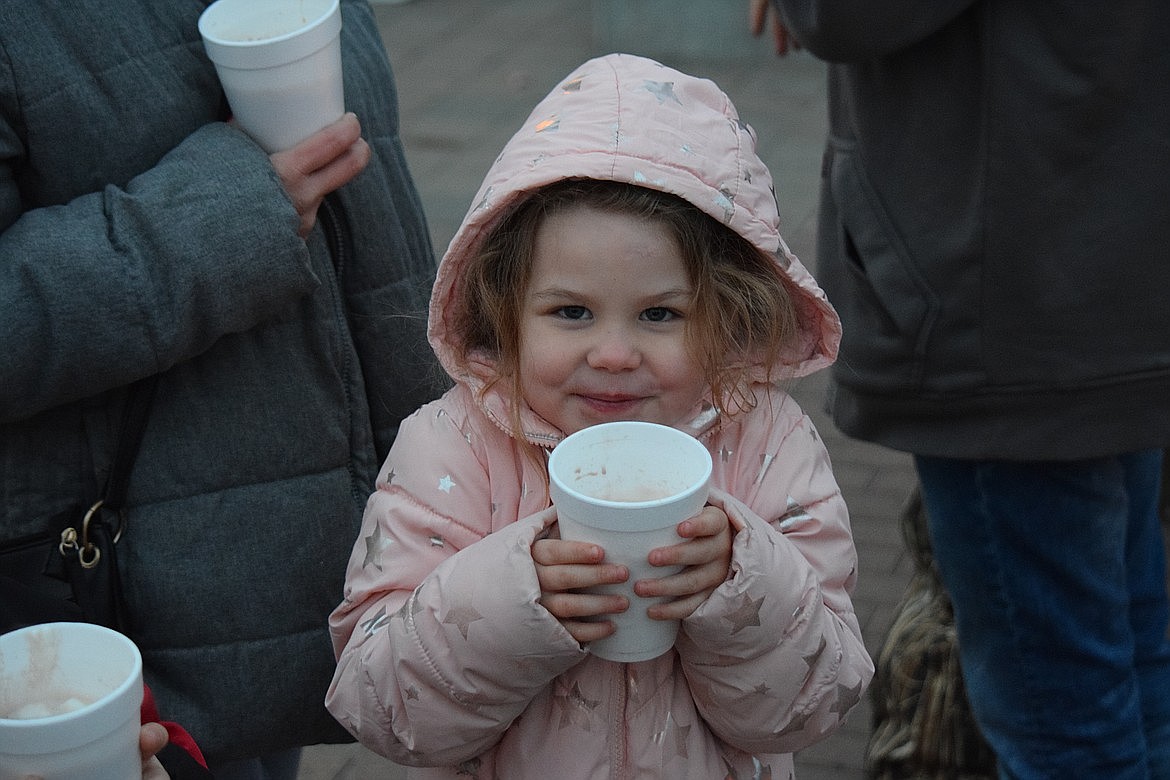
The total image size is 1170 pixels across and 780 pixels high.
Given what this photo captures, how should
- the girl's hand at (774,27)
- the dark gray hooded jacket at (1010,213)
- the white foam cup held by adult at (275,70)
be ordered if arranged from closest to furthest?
the white foam cup held by adult at (275,70) < the dark gray hooded jacket at (1010,213) < the girl's hand at (774,27)

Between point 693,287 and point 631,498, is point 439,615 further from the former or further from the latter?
point 693,287

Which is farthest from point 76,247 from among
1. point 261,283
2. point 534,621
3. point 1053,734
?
point 1053,734

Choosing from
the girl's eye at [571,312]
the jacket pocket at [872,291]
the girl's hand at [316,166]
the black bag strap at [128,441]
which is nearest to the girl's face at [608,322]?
the girl's eye at [571,312]

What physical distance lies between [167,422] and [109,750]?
0.57 metres

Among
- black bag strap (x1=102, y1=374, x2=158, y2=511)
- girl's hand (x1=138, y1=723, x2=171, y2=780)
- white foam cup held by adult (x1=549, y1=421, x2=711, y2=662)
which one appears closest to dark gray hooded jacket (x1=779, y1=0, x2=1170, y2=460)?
white foam cup held by adult (x1=549, y1=421, x2=711, y2=662)

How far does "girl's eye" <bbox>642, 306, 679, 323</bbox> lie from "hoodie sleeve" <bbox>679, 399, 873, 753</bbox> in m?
0.19

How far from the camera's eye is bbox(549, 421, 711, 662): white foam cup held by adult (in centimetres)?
157

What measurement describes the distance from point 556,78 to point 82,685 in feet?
20.7

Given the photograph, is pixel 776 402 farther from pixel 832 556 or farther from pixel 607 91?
pixel 607 91

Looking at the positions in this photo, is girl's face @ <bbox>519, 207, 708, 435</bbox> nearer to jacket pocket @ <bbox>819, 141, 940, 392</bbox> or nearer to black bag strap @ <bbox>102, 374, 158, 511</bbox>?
black bag strap @ <bbox>102, 374, 158, 511</bbox>

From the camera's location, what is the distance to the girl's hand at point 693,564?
1.61 meters

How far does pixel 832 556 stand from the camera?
6.24ft

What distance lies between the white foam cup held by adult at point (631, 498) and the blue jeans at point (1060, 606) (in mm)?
960

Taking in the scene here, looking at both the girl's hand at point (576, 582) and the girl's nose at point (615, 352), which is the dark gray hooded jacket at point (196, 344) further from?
the girl's hand at point (576, 582)
